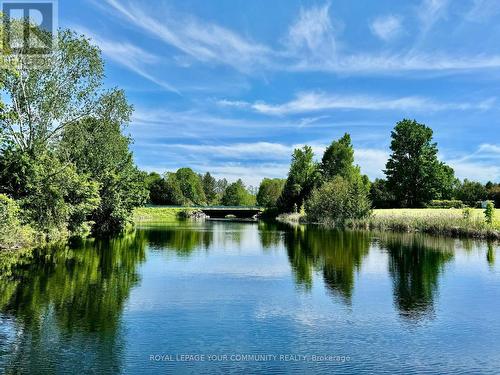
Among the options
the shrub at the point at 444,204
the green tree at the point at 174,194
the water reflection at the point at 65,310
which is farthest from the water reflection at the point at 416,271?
the green tree at the point at 174,194

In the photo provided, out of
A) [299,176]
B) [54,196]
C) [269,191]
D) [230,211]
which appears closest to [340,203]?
[299,176]

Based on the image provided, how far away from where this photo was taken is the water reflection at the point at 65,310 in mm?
10852

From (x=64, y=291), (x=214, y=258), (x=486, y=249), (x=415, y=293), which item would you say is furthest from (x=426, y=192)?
(x=64, y=291)

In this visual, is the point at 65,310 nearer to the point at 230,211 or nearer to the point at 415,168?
the point at 415,168

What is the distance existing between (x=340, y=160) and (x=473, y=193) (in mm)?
37987

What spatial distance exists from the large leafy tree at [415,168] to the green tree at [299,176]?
17.7 m

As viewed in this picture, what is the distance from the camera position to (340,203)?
74.0 metres

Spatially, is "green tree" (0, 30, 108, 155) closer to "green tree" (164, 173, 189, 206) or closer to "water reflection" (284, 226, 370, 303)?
"water reflection" (284, 226, 370, 303)

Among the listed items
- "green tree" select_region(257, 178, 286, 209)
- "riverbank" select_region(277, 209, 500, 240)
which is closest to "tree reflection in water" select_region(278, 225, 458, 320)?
"riverbank" select_region(277, 209, 500, 240)

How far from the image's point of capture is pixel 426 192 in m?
92.6

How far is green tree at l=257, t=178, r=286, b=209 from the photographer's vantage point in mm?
154113

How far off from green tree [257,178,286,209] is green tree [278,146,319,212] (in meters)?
36.1

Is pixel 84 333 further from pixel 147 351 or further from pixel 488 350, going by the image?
pixel 488 350

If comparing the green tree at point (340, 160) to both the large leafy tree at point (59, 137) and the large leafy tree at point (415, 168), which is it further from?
the large leafy tree at point (59, 137)
